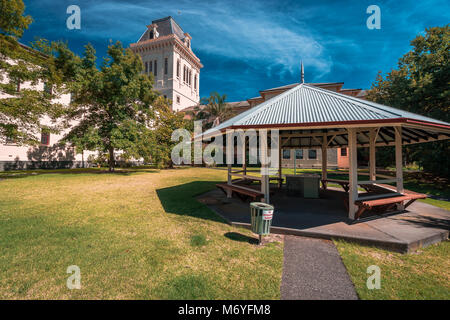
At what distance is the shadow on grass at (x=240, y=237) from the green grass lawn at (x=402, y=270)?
195cm

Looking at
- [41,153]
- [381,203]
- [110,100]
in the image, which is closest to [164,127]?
[110,100]

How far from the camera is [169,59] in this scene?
52531mm

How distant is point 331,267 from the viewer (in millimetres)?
3658

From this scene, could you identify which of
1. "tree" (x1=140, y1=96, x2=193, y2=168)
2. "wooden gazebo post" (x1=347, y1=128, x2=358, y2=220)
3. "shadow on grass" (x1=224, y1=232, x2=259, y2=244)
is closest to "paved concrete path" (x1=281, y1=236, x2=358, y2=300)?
"shadow on grass" (x1=224, y1=232, x2=259, y2=244)

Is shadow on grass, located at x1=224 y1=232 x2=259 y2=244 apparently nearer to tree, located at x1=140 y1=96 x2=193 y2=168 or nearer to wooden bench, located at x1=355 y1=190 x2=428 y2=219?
wooden bench, located at x1=355 y1=190 x2=428 y2=219

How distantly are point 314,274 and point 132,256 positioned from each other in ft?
11.8

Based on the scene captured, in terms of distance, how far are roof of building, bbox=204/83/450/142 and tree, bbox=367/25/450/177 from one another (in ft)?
40.5

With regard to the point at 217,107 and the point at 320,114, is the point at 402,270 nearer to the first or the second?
the point at 320,114

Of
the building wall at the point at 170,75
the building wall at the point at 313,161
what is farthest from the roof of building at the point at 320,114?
the building wall at the point at 170,75

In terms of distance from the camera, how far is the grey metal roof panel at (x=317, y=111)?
5.48 m

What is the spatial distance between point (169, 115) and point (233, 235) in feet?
93.3

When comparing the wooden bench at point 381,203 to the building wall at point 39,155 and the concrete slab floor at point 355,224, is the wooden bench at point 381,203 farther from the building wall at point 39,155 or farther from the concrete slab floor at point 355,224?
the building wall at point 39,155

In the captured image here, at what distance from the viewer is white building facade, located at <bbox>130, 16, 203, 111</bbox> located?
172 ft
